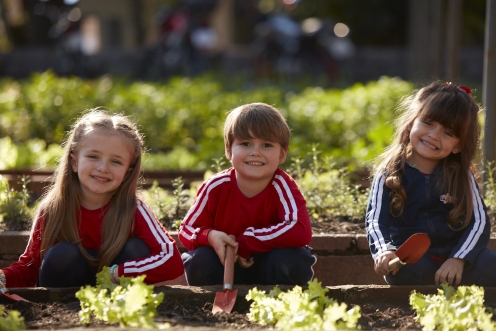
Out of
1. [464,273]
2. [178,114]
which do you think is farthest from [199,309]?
[178,114]

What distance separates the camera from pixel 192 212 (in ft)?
12.0

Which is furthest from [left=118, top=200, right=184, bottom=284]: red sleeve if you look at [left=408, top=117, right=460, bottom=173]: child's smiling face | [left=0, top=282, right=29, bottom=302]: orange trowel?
[left=408, top=117, right=460, bottom=173]: child's smiling face

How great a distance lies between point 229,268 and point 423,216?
980 mm

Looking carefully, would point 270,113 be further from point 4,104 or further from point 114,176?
point 4,104

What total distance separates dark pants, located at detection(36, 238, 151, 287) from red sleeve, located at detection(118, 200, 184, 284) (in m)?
0.05

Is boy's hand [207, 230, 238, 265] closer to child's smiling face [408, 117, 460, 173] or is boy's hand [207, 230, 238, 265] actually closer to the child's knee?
the child's knee

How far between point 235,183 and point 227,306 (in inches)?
27.6

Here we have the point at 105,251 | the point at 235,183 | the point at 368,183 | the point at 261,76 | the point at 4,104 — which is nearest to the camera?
the point at 105,251

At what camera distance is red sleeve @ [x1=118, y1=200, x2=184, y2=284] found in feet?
11.0

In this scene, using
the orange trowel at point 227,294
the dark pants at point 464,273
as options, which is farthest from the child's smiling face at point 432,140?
the orange trowel at point 227,294

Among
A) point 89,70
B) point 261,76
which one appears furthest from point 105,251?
point 89,70

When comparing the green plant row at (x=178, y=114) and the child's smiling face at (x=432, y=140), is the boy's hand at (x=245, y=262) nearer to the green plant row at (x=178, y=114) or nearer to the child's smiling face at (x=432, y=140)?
the child's smiling face at (x=432, y=140)

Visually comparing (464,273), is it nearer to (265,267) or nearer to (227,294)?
(265,267)

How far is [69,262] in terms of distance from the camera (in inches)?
135
